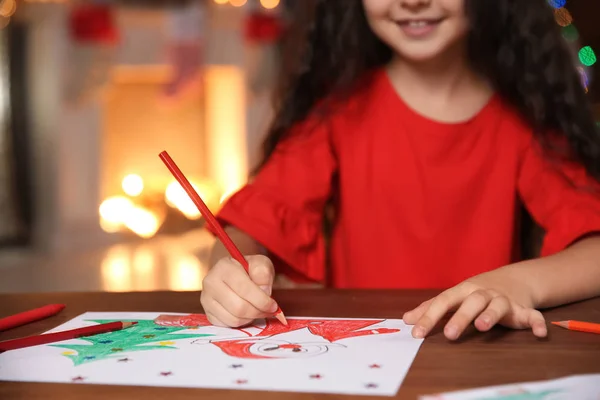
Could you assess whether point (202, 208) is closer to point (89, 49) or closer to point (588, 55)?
point (588, 55)

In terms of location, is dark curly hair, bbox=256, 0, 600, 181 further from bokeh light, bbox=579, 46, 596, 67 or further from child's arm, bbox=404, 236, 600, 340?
bokeh light, bbox=579, 46, 596, 67

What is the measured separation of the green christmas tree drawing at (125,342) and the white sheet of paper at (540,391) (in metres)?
0.23

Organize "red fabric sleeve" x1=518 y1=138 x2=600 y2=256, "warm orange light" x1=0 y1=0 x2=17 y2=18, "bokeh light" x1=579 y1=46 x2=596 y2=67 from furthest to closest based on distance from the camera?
"warm orange light" x1=0 y1=0 x2=17 y2=18 → "bokeh light" x1=579 y1=46 x2=596 y2=67 → "red fabric sleeve" x1=518 y1=138 x2=600 y2=256

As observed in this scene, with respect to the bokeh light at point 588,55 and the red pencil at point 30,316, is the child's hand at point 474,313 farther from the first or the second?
the bokeh light at point 588,55

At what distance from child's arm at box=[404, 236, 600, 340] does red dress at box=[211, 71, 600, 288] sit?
0.17 meters

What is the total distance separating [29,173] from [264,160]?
3.04 metres

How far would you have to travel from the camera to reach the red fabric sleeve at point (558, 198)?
2.88 feet

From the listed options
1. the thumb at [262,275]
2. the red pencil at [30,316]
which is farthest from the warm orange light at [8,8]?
the thumb at [262,275]

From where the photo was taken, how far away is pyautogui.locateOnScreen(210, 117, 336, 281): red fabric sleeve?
927 millimetres

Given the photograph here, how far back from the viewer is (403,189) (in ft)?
3.47

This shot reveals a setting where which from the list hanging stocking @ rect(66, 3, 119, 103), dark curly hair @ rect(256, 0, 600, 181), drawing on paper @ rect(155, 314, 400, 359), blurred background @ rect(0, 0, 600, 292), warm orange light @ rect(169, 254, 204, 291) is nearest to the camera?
drawing on paper @ rect(155, 314, 400, 359)

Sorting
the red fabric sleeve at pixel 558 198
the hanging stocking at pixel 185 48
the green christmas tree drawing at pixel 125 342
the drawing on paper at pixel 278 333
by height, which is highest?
the hanging stocking at pixel 185 48

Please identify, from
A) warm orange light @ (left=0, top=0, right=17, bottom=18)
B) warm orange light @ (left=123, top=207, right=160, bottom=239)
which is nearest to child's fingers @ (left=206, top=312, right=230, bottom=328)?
warm orange light @ (left=0, top=0, right=17, bottom=18)

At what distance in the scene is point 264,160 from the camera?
1.07m
